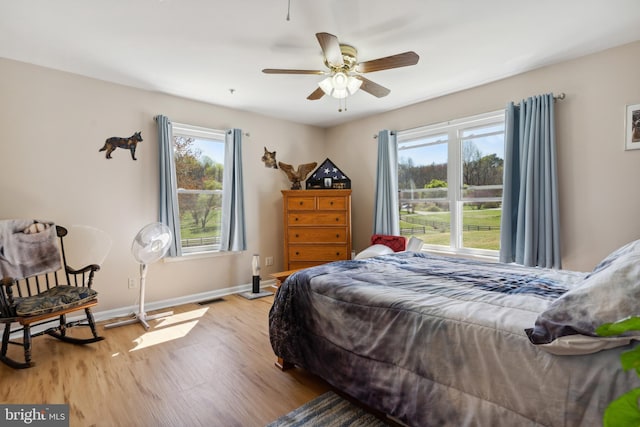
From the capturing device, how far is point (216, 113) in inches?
160

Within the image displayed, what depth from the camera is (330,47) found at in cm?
205

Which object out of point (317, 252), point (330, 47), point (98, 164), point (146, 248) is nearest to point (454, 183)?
point (317, 252)

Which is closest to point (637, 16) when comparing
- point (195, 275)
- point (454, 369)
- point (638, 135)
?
point (638, 135)

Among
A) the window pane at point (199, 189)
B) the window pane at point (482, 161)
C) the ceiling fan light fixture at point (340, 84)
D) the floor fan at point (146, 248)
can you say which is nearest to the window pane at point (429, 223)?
the window pane at point (482, 161)

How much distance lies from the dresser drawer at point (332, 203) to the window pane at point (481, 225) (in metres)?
1.47

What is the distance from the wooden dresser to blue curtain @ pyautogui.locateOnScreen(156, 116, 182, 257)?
1.36 metres

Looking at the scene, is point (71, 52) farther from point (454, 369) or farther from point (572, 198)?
point (572, 198)

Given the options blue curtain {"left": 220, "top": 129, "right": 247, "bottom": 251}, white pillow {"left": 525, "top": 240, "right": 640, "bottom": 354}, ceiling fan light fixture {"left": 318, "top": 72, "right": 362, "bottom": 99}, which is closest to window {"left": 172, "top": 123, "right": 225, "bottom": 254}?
blue curtain {"left": 220, "top": 129, "right": 247, "bottom": 251}

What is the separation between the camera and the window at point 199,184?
12.7ft

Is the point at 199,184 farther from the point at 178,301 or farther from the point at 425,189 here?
the point at 425,189

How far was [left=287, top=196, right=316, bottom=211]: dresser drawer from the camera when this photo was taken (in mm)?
4227

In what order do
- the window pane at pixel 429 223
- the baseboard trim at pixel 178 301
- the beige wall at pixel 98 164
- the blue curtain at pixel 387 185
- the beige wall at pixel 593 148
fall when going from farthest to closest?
the blue curtain at pixel 387 185 < the window pane at pixel 429 223 < the baseboard trim at pixel 178 301 < the beige wall at pixel 98 164 < the beige wall at pixel 593 148

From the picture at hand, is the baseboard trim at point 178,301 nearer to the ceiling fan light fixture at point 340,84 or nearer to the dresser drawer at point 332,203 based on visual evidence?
the dresser drawer at point 332,203

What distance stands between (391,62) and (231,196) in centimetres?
260
